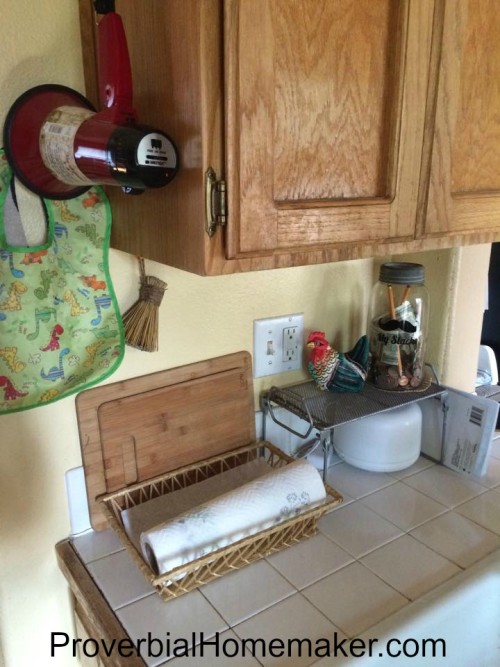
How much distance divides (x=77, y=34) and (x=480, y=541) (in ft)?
3.31

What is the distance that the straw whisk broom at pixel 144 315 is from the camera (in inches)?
34.9

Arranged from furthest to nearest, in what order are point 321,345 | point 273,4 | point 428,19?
point 321,345 < point 428,19 < point 273,4

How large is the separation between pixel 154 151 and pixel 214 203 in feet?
0.28

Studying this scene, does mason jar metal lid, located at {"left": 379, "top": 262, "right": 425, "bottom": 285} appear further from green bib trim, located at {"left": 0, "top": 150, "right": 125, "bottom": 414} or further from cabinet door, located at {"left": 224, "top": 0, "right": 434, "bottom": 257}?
green bib trim, located at {"left": 0, "top": 150, "right": 125, "bottom": 414}

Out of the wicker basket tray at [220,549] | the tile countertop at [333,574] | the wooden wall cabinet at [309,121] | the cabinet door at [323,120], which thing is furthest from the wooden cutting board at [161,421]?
the cabinet door at [323,120]

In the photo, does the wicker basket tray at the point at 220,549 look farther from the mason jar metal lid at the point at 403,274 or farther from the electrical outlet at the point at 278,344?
the mason jar metal lid at the point at 403,274

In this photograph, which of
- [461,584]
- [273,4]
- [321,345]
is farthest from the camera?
[321,345]

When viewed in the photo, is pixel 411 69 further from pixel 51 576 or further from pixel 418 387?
pixel 51 576

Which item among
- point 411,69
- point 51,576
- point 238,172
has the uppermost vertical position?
point 411,69

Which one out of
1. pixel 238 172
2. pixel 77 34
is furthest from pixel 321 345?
pixel 77 34

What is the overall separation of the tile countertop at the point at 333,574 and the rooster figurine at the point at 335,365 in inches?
8.3

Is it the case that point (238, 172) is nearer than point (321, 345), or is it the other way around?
point (238, 172)

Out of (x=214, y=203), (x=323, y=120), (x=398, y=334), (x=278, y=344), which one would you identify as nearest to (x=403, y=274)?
(x=398, y=334)

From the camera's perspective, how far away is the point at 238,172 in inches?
23.7
